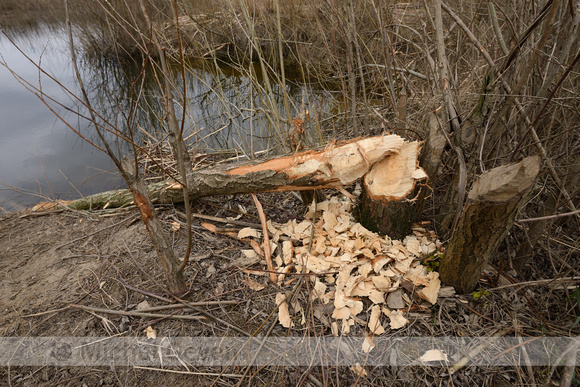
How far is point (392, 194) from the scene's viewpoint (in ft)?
6.54

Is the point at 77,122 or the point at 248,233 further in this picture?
the point at 77,122

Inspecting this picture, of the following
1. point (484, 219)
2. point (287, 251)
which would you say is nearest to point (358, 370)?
point (287, 251)

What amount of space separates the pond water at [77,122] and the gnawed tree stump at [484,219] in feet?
7.42

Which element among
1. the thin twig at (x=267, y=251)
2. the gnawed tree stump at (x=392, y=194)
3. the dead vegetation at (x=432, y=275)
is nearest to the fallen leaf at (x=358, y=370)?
the dead vegetation at (x=432, y=275)

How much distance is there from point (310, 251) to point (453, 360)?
971mm

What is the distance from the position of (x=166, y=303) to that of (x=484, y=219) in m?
1.76

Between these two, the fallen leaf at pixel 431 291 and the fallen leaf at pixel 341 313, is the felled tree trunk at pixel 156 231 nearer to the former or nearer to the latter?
the fallen leaf at pixel 341 313

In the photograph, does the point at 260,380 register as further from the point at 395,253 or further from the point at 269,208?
the point at 269,208

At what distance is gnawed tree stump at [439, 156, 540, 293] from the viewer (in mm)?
1377

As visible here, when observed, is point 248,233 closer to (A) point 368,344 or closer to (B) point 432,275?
(A) point 368,344

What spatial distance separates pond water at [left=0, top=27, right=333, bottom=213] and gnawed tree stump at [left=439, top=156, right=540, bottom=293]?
7.42 ft

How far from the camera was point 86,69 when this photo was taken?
6598 mm

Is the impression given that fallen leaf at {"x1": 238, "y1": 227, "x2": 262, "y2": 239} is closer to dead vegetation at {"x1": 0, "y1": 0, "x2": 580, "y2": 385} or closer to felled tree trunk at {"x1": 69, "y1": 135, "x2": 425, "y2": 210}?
dead vegetation at {"x1": 0, "y1": 0, "x2": 580, "y2": 385}

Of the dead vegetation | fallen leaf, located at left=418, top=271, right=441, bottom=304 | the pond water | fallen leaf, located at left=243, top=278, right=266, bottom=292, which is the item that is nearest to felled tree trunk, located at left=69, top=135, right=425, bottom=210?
the dead vegetation
